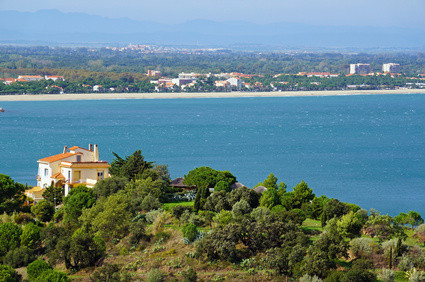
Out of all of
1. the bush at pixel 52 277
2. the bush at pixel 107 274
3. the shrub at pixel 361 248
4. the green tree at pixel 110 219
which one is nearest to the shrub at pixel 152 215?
the green tree at pixel 110 219

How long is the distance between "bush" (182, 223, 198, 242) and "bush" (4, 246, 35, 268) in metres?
5.10

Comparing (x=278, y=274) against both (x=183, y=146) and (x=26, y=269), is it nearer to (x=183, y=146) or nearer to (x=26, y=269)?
(x=26, y=269)

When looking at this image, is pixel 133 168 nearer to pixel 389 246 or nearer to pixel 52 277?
pixel 52 277

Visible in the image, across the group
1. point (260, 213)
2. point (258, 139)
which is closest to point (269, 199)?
point (260, 213)

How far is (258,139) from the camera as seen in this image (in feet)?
221

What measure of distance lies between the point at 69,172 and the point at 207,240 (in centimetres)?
1264

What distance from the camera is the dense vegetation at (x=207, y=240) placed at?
1895 centimetres

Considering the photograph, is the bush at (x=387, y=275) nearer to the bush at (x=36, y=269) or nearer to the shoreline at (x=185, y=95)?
the bush at (x=36, y=269)

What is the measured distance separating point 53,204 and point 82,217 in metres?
4.45

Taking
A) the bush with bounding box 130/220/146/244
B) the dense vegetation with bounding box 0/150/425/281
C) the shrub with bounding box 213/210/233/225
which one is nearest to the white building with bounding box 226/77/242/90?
the dense vegetation with bounding box 0/150/425/281

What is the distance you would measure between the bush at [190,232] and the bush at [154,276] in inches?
83.4

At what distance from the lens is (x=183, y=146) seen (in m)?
62.0

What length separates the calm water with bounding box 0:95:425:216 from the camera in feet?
152

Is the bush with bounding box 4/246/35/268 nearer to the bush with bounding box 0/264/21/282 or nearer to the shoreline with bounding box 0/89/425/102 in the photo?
the bush with bounding box 0/264/21/282
